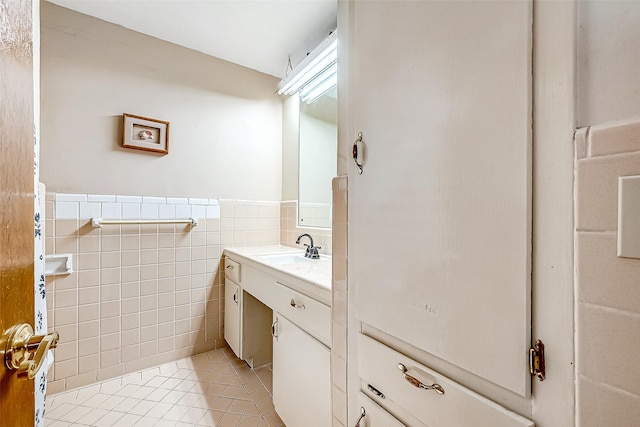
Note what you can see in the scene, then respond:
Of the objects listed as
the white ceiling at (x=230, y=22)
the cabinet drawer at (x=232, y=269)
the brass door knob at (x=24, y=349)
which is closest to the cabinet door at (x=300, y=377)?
the cabinet drawer at (x=232, y=269)

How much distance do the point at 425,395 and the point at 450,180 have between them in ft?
1.57

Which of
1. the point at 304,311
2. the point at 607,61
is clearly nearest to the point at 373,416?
the point at 304,311

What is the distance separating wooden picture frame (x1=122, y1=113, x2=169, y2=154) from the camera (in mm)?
1784

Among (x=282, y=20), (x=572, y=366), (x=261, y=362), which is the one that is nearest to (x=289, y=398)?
(x=261, y=362)

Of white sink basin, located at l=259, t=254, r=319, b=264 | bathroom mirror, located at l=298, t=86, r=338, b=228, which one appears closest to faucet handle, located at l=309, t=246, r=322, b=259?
white sink basin, located at l=259, t=254, r=319, b=264

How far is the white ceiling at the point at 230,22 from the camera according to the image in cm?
164

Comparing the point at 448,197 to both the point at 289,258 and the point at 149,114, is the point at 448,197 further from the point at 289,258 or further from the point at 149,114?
the point at 149,114

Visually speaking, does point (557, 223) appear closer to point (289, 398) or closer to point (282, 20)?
point (289, 398)

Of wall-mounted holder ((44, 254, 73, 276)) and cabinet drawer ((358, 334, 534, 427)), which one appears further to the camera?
wall-mounted holder ((44, 254, 73, 276))

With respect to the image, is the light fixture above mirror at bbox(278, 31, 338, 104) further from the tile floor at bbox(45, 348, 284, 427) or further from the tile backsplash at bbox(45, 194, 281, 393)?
the tile floor at bbox(45, 348, 284, 427)

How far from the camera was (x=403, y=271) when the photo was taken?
0.67 m

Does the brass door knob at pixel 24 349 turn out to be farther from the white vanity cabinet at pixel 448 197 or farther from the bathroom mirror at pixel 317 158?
the bathroom mirror at pixel 317 158

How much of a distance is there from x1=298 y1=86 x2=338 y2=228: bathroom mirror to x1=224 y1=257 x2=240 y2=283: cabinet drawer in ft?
1.96

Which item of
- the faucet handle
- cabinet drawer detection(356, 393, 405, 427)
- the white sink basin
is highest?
the faucet handle
